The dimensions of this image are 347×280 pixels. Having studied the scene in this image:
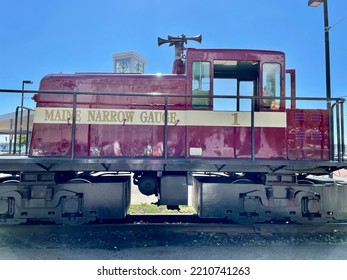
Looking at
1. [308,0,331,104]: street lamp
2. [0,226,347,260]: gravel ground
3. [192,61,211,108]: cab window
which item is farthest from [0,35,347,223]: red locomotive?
[308,0,331,104]: street lamp

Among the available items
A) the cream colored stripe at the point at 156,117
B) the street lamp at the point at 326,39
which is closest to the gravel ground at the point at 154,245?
the cream colored stripe at the point at 156,117

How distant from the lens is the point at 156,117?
5344mm

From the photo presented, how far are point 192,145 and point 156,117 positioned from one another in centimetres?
97

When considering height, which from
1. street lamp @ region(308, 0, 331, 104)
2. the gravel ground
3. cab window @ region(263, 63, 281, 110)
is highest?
street lamp @ region(308, 0, 331, 104)

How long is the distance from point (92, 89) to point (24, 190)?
2.44 meters

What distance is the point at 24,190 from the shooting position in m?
4.84

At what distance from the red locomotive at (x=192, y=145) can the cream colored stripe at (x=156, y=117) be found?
0.07ft

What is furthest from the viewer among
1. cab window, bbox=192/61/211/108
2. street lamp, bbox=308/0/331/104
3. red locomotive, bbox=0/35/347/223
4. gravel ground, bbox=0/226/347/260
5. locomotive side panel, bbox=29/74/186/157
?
street lamp, bbox=308/0/331/104

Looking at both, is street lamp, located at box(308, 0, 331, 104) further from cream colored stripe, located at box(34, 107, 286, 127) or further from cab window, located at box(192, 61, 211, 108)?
cab window, located at box(192, 61, 211, 108)

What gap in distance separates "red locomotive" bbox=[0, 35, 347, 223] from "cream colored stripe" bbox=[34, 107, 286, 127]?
21mm

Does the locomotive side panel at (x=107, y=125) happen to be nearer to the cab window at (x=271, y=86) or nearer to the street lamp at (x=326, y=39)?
the cab window at (x=271, y=86)

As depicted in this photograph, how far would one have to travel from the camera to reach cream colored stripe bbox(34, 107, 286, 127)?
515 centimetres

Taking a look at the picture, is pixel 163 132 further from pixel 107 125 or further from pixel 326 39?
pixel 326 39

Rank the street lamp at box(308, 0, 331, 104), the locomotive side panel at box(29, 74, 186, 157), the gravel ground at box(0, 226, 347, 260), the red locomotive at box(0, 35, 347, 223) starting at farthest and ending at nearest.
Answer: the street lamp at box(308, 0, 331, 104) < the locomotive side panel at box(29, 74, 186, 157) < the red locomotive at box(0, 35, 347, 223) < the gravel ground at box(0, 226, 347, 260)
